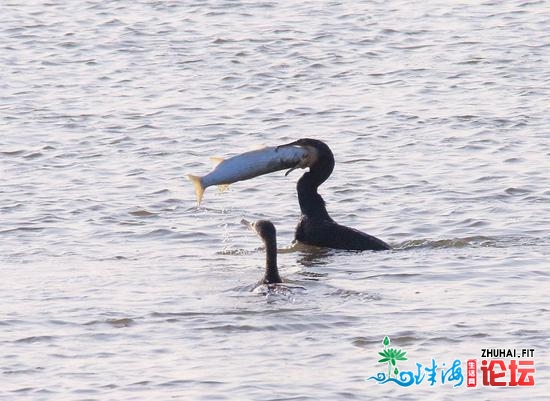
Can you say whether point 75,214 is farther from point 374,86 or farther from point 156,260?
point 374,86

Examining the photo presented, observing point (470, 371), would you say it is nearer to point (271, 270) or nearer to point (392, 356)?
point (392, 356)

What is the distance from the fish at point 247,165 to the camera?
450 inches

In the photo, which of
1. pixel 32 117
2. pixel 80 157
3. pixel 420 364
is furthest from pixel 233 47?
pixel 420 364

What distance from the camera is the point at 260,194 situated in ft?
46.9

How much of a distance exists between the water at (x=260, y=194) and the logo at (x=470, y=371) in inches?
3.2

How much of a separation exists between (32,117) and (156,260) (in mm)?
6184

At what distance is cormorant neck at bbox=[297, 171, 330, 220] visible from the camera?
12.5 meters

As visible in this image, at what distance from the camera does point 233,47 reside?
816 inches

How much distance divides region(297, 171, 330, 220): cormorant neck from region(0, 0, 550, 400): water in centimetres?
35

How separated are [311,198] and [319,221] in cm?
25

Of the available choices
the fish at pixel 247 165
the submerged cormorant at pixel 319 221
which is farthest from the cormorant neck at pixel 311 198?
the fish at pixel 247 165

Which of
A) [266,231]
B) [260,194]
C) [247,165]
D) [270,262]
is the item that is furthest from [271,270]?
[260,194]

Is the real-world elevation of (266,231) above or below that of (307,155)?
below

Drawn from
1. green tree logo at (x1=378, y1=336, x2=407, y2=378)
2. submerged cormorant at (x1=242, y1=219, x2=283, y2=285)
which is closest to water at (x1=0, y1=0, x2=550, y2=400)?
green tree logo at (x1=378, y1=336, x2=407, y2=378)
